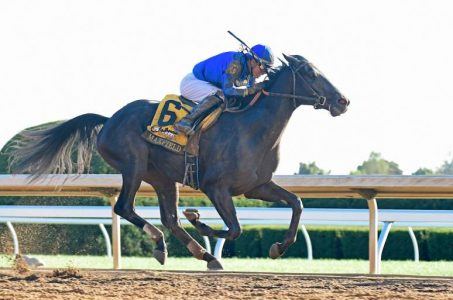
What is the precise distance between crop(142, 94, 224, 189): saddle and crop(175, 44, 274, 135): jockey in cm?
7

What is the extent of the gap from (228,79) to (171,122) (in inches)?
21.5

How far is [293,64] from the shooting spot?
8266 millimetres

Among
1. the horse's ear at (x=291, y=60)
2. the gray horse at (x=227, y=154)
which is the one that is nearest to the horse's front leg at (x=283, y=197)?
the gray horse at (x=227, y=154)

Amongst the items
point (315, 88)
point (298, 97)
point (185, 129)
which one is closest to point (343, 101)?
point (315, 88)

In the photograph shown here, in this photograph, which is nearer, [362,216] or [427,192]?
[427,192]

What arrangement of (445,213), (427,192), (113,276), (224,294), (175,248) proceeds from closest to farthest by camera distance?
(224,294) → (113,276) → (427,192) → (445,213) → (175,248)

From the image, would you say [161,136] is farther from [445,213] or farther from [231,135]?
[445,213]

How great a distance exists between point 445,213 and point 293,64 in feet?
11.0

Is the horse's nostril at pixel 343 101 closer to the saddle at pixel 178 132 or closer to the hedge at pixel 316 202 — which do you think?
the saddle at pixel 178 132

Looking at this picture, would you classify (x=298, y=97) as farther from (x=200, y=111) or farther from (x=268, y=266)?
(x=268, y=266)

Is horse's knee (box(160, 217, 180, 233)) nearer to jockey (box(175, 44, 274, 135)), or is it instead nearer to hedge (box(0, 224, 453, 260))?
jockey (box(175, 44, 274, 135))

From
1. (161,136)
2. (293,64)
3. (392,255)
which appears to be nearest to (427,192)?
(293,64)

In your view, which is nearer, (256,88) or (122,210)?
(256,88)

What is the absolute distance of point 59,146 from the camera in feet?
30.6
